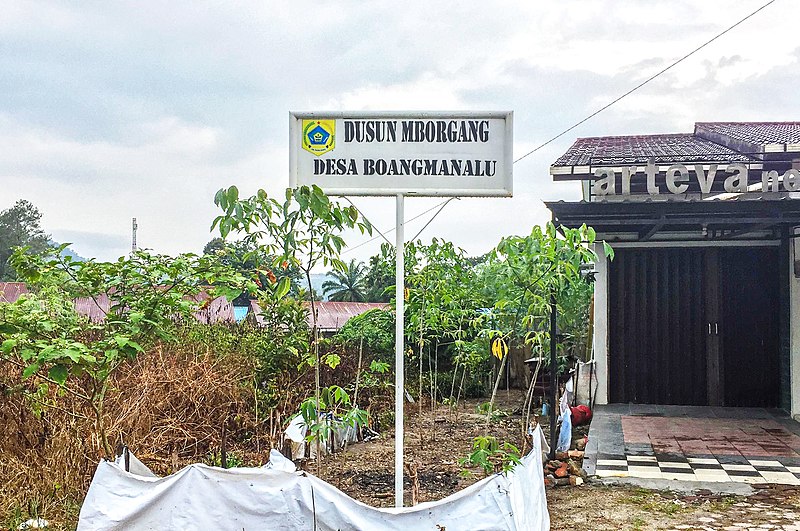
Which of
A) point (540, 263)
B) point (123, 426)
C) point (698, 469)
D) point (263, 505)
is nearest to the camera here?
point (263, 505)

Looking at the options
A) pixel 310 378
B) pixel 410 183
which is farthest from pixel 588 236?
pixel 310 378

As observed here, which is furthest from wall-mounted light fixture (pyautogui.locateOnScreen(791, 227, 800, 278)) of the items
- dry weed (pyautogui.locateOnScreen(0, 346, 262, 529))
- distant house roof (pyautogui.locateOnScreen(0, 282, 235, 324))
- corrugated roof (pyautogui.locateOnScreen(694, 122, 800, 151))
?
distant house roof (pyautogui.locateOnScreen(0, 282, 235, 324))

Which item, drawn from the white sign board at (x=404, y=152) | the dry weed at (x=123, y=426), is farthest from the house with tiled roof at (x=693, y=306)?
the white sign board at (x=404, y=152)

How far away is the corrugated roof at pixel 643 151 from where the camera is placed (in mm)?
10594

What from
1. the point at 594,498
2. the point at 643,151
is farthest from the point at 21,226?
the point at 594,498

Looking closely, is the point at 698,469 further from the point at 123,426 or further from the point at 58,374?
the point at 58,374

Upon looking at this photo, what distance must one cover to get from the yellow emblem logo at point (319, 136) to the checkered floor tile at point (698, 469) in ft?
13.6

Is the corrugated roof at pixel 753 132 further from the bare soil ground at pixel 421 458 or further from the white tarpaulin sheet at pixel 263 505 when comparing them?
the white tarpaulin sheet at pixel 263 505

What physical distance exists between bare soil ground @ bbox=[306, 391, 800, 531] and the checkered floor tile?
362 millimetres

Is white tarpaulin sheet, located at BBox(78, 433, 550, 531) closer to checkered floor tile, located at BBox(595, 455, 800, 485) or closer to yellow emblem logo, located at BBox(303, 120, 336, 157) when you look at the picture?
yellow emblem logo, located at BBox(303, 120, 336, 157)

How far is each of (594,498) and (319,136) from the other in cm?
371

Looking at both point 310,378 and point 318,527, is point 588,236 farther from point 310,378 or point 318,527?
point 310,378

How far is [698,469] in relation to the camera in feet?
22.9

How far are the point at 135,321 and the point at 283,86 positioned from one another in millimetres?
3730
